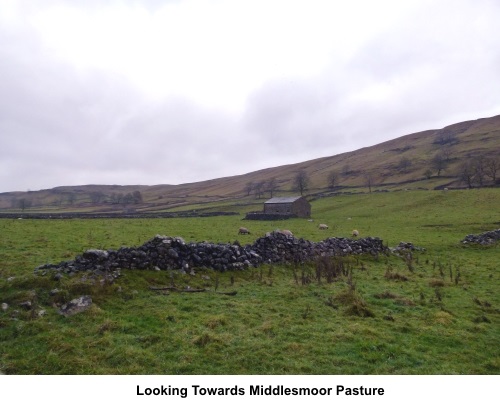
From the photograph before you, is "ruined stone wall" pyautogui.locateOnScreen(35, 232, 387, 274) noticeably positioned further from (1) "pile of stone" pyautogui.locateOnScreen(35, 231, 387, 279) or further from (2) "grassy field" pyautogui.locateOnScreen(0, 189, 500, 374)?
(2) "grassy field" pyautogui.locateOnScreen(0, 189, 500, 374)

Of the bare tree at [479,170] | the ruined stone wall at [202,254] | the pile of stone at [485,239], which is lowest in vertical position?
the pile of stone at [485,239]

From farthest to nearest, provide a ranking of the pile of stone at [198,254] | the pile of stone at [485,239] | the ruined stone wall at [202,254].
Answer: the pile of stone at [485,239] < the ruined stone wall at [202,254] < the pile of stone at [198,254]

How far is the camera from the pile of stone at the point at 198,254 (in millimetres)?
14142

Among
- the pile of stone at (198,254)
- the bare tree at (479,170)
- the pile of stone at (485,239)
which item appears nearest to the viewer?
the pile of stone at (198,254)

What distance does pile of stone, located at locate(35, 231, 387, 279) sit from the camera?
14.1m

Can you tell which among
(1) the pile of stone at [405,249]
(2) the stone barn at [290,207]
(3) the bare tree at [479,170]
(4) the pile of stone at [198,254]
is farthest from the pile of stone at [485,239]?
(3) the bare tree at [479,170]

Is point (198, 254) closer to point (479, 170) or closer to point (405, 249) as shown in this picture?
point (405, 249)

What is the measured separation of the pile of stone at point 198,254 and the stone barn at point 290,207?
145 feet

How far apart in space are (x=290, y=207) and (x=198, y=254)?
51.9 meters

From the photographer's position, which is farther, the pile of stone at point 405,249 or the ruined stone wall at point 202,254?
the pile of stone at point 405,249

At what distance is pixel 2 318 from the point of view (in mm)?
10180

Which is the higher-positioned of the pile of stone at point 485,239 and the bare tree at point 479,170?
the bare tree at point 479,170

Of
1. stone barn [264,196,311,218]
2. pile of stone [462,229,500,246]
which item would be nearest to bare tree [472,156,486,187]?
stone barn [264,196,311,218]

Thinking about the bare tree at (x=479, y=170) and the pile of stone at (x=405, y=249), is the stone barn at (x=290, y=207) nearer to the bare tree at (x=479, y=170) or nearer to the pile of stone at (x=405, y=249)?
the pile of stone at (x=405, y=249)
